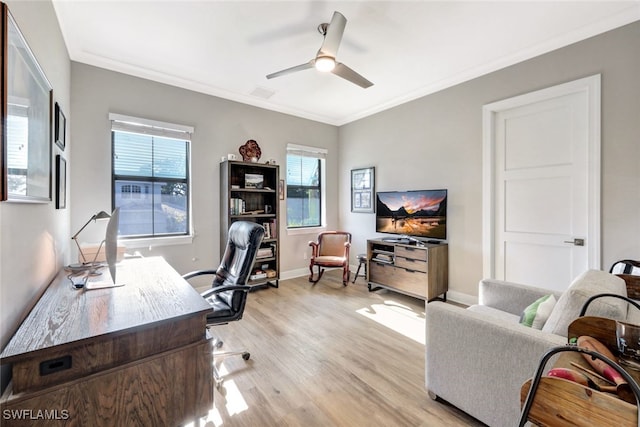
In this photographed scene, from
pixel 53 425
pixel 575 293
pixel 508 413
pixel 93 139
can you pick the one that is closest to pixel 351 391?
pixel 508 413

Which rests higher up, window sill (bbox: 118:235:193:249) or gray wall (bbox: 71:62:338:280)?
gray wall (bbox: 71:62:338:280)

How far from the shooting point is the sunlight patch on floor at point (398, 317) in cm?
273

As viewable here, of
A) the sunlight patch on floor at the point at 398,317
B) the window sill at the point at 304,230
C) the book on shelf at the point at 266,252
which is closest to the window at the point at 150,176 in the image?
the book on shelf at the point at 266,252

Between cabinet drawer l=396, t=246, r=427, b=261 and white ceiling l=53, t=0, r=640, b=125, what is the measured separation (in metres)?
2.19

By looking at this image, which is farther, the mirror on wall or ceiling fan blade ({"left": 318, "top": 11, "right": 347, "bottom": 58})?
ceiling fan blade ({"left": 318, "top": 11, "right": 347, "bottom": 58})

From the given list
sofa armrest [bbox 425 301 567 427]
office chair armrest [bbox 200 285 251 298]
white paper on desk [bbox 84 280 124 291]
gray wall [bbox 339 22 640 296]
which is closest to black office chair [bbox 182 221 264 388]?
office chair armrest [bbox 200 285 251 298]

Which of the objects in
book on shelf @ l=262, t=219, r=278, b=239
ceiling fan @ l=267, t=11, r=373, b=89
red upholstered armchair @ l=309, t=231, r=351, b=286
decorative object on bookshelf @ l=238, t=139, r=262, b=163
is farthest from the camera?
red upholstered armchair @ l=309, t=231, r=351, b=286

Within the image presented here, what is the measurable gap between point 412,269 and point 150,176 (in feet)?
11.7

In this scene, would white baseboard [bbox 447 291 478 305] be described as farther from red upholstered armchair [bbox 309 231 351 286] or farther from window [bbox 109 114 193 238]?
window [bbox 109 114 193 238]

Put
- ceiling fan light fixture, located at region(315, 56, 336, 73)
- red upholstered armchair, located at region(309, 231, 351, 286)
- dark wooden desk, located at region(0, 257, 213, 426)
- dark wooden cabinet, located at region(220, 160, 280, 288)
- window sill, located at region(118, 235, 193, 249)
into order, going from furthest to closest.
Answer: red upholstered armchair, located at region(309, 231, 351, 286) → dark wooden cabinet, located at region(220, 160, 280, 288) → window sill, located at region(118, 235, 193, 249) → ceiling fan light fixture, located at region(315, 56, 336, 73) → dark wooden desk, located at region(0, 257, 213, 426)

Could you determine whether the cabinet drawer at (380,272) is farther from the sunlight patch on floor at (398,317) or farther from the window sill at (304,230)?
the window sill at (304,230)

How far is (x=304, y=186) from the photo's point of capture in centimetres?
493

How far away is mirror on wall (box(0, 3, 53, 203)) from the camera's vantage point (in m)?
1.02

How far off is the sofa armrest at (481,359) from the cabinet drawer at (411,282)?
1759mm
